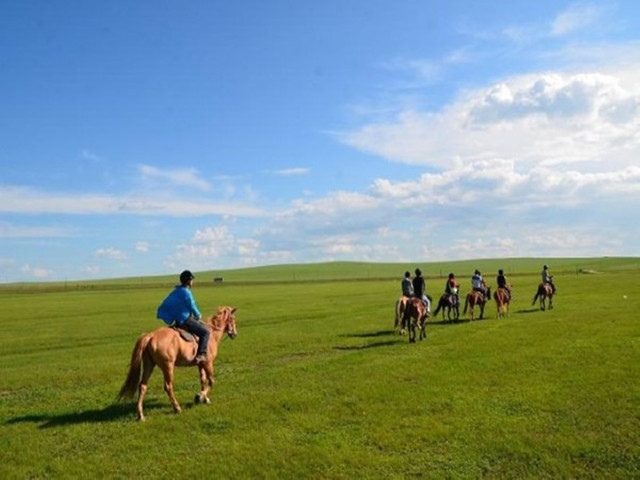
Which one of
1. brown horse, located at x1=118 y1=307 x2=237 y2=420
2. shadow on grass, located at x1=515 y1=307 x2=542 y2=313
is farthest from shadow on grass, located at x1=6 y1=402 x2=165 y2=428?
shadow on grass, located at x1=515 y1=307 x2=542 y2=313

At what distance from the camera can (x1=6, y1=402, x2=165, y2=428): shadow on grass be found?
12.6 m

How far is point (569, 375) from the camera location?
14875 millimetres

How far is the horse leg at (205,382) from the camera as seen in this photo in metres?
13.7

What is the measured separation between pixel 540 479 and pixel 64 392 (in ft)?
42.5

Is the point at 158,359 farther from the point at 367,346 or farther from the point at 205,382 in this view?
the point at 367,346

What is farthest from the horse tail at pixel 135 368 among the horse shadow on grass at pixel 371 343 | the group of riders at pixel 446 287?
the group of riders at pixel 446 287

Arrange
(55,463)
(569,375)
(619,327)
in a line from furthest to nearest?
(619,327), (569,375), (55,463)

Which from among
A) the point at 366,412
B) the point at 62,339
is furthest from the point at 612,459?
the point at 62,339

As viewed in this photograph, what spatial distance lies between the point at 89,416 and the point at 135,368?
1.92 metres

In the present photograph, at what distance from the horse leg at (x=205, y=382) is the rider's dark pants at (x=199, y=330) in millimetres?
458

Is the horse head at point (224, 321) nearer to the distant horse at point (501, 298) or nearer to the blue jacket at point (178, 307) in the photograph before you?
the blue jacket at point (178, 307)

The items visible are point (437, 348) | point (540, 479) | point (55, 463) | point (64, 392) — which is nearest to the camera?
point (540, 479)

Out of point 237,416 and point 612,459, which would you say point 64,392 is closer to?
point 237,416

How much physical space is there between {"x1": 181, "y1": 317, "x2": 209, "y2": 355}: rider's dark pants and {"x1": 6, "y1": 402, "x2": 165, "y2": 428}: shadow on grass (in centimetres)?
164
